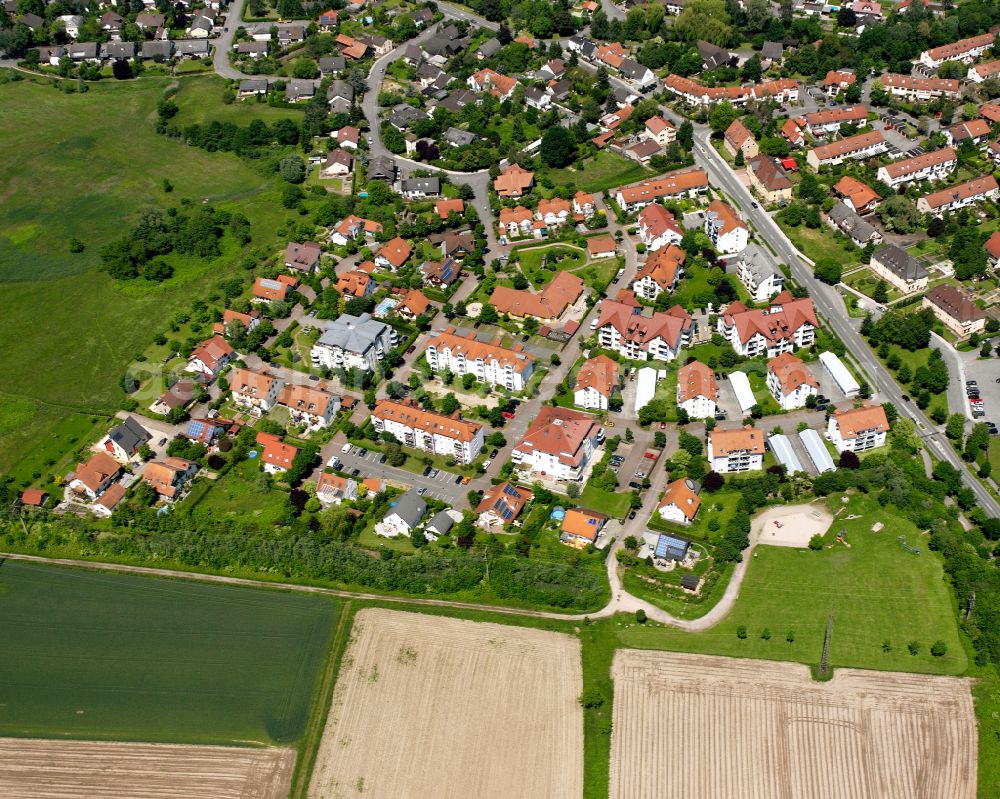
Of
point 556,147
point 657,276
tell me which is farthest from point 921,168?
point 556,147

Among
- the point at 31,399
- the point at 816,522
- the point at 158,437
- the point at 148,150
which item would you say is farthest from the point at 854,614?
the point at 148,150

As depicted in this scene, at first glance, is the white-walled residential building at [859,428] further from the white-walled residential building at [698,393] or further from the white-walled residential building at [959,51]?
the white-walled residential building at [959,51]

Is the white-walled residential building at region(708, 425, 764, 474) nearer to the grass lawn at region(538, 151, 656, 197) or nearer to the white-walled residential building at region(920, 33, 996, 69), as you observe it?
the grass lawn at region(538, 151, 656, 197)

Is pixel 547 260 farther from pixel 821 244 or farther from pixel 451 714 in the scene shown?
pixel 451 714

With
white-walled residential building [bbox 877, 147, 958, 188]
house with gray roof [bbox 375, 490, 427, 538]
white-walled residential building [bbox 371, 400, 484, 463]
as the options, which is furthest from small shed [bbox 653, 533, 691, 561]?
white-walled residential building [bbox 877, 147, 958, 188]

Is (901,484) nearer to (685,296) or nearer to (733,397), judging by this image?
(733,397)
